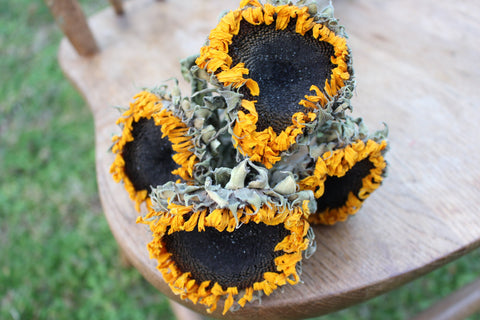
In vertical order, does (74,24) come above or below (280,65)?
below

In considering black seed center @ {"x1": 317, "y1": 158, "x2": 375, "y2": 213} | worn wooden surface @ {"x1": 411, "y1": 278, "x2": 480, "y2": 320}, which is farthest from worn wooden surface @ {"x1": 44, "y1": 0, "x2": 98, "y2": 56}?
worn wooden surface @ {"x1": 411, "y1": 278, "x2": 480, "y2": 320}

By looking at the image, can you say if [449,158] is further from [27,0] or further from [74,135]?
[27,0]

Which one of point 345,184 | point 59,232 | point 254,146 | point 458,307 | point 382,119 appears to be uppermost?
point 254,146

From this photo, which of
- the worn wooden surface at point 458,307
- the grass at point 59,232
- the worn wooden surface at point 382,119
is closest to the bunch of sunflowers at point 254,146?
the worn wooden surface at point 382,119

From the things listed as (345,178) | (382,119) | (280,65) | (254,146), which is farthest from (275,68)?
(382,119)

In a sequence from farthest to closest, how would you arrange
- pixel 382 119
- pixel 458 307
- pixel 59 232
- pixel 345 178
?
pixel 59 232 → pixel 458 307 → pixel 382 119 → pixel 345 178

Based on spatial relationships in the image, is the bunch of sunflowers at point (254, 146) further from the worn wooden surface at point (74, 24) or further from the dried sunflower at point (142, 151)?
the worn wooden surface at point (74, 24)

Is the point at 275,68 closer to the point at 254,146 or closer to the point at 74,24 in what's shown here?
the point at 254,146
